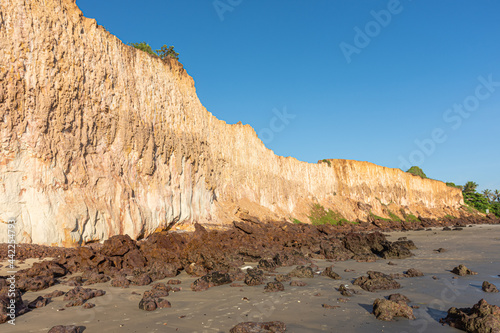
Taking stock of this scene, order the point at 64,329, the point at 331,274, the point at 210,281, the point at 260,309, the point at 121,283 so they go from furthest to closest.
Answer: the point at 331,274 < the point at 210,281 < the point at 121,283 < the point at 260,309 < the point at 64,329

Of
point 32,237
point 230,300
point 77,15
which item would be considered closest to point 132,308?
point 230,300

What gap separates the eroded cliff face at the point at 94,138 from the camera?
13.0m

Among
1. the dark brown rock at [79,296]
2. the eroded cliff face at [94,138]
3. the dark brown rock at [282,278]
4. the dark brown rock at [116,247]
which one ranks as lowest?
the dark brown rock at [282,278]

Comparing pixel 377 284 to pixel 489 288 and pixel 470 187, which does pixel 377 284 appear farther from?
pixel 470 187

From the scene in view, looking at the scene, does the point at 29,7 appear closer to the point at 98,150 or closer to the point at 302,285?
the point at 98,150

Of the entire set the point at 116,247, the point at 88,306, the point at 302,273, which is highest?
the point at 116,247

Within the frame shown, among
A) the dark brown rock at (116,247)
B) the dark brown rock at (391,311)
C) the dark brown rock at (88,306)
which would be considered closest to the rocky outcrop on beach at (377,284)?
the dark brown rock at (391,311)

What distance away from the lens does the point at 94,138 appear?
16.3 meters

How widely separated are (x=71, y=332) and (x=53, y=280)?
3875 millimetres

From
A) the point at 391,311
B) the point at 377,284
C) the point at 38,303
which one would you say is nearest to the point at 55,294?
the point at 38,303

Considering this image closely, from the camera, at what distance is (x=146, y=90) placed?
67.2ft

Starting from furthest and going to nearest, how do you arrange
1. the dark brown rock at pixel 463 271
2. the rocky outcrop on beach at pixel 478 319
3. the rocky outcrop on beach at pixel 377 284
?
the dark brown rock at pixel 463 271, the rocky outcrop on beach at pixel 377 284, the rocky outcrop on beach at pixel 478 319

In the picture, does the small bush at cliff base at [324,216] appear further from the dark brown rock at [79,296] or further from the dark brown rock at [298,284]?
the dark brown rock at [79,296]

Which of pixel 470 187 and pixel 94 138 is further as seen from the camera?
pixel 470 187
